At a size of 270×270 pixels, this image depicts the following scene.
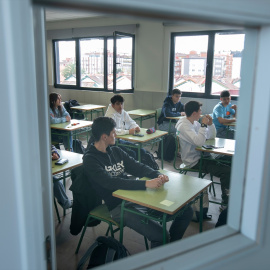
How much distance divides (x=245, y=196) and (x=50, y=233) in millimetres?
563

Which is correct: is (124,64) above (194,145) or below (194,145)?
above

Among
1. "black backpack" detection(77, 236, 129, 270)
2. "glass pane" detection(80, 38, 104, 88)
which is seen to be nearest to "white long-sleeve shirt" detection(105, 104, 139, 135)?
"black backpack" detection(77, 236, 129, 270)

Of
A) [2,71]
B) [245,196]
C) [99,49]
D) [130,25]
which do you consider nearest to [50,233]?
[2,71]

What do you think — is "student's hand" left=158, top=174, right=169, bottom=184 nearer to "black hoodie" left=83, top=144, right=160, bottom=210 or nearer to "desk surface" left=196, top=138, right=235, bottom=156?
"black hoodie" left=83, top=144, right=160, bottom=210

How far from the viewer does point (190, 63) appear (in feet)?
22.0

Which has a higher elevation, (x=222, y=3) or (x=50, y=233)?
(x=222, y=3)

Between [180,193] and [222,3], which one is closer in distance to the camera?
[222,3]

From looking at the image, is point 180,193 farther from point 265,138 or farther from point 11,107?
point 11,107

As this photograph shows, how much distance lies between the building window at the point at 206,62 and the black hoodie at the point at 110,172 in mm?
Result: 4100

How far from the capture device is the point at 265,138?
0.83 metres

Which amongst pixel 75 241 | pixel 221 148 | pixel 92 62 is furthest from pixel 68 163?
pixel 92 62

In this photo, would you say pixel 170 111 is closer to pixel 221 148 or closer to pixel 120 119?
pixel 120 119

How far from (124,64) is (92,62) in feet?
3.78

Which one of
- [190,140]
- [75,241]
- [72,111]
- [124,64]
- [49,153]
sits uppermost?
[124,64]
